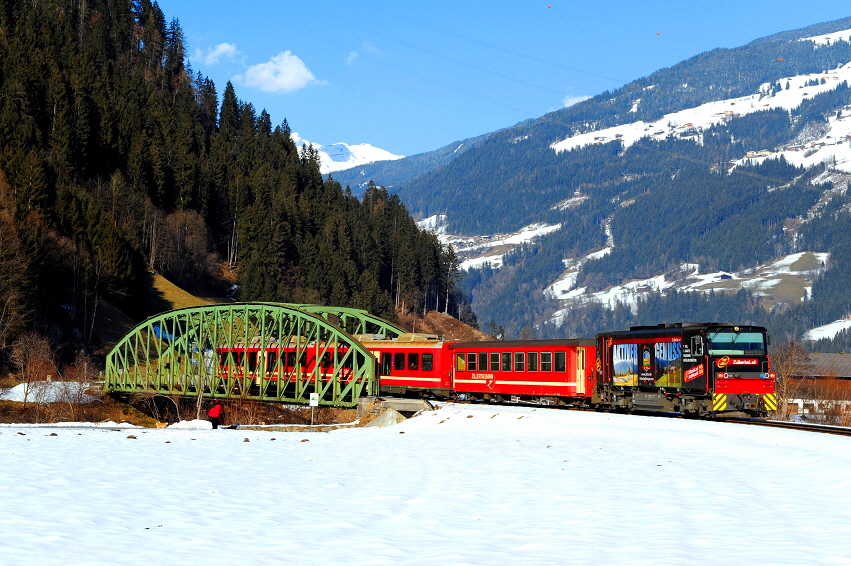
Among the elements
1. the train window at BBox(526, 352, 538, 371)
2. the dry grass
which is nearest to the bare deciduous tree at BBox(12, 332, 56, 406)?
the dry grass

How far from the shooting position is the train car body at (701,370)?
112 ft

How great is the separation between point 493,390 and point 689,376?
13742 mm

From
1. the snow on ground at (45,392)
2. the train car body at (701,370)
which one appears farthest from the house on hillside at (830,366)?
the snow on ground at (45,392)

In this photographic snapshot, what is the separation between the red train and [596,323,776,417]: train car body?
38 millimetres

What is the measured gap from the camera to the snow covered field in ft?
41.2

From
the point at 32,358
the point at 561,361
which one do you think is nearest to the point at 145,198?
the point at 32,358

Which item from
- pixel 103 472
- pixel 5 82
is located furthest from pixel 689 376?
pixel 5 82

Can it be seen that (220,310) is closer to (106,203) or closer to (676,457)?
(676,457)

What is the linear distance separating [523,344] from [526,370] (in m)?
1.32

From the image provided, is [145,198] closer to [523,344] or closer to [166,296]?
[166,296]

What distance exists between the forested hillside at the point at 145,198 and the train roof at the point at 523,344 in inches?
1424

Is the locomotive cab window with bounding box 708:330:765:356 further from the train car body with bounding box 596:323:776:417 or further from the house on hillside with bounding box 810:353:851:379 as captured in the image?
the house on hillside with bounding box 810:353:851:379

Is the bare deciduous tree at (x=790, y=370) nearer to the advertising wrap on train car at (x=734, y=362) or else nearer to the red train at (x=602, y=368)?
the red train at (x=602, y=368)

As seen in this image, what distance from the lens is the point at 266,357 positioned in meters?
57.0
